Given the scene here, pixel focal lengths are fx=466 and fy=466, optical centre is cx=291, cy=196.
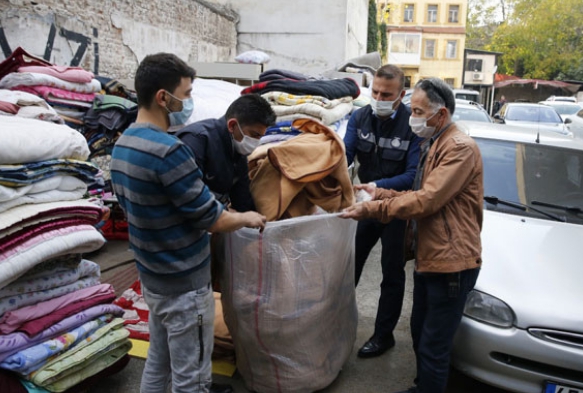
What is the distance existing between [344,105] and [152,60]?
312 cm

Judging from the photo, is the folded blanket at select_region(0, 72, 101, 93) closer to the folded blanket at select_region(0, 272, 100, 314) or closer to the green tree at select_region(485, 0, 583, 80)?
the folded blanket at select_region(0, 272, 100, 314)

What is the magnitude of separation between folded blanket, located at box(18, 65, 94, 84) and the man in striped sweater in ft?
10.1

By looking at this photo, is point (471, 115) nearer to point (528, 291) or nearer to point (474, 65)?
point (528, 291)

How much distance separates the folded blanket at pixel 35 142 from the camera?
240cm

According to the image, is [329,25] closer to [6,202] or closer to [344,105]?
[344,105]

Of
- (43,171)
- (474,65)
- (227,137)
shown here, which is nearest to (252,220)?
(227,137)

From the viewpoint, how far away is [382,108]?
2957mm

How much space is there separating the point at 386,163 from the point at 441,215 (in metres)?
0.84

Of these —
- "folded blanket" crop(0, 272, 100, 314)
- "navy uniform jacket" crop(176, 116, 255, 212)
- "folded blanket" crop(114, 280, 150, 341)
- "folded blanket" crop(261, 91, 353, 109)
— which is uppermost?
"folded blanket" crop(261, 91, 353, 109)

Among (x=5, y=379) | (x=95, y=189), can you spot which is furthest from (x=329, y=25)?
(x=5, y=379)

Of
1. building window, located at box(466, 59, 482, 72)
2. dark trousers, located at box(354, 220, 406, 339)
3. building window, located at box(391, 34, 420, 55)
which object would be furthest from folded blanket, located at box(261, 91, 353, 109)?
building window, located at box(391, 34, 420, 55)

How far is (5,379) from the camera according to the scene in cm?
215

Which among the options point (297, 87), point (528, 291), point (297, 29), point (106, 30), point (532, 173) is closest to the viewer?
point (528, 291)

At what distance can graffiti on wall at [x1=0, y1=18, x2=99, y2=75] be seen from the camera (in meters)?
5.03
